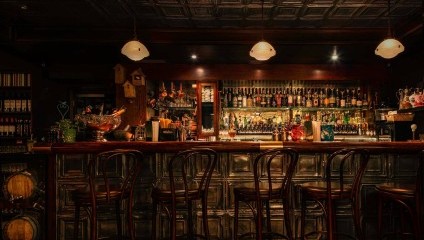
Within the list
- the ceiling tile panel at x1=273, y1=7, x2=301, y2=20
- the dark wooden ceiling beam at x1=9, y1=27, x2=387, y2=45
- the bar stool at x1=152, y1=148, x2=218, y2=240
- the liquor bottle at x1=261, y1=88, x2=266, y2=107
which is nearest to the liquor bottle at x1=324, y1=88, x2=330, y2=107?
the liquor bottle at x1=261, y1=88, x2=266, y2=107

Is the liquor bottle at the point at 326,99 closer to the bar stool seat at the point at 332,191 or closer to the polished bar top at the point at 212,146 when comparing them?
the polished bar top at the point at 212,146

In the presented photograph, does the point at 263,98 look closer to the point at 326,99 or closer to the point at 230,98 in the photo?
the point at 230,98

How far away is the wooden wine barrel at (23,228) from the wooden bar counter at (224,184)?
14cm

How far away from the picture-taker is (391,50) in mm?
4574

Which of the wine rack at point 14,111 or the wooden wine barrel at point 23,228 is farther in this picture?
the wine rack at point 14,111

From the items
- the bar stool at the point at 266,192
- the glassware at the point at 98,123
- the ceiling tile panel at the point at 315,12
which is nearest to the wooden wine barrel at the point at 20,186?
the glassware at the point at 98,123

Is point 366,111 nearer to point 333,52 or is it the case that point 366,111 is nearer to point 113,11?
point 333,52

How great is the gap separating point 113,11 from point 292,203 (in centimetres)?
381

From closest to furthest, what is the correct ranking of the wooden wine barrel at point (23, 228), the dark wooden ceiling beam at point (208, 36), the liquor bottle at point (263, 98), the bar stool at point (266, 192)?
the bar stool at point (266, 192) → the wooden wine barrel at point (23, 228) → the dark wooden ceiling beam at point (208, 36) → the liquor bottle at point (263, 98)

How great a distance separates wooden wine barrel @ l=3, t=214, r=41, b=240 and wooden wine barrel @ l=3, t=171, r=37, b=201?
216 millimetres

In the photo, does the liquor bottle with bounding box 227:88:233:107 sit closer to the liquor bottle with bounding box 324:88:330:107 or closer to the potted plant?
the liquor bottle with bounding box 324:88:330:107

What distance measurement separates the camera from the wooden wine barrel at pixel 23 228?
139 inches

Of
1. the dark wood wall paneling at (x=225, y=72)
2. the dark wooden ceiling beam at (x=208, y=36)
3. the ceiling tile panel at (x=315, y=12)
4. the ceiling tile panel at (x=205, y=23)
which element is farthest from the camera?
the dark wood wall paneling at (x=225, y=72)

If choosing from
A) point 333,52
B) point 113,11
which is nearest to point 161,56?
point 113,11
